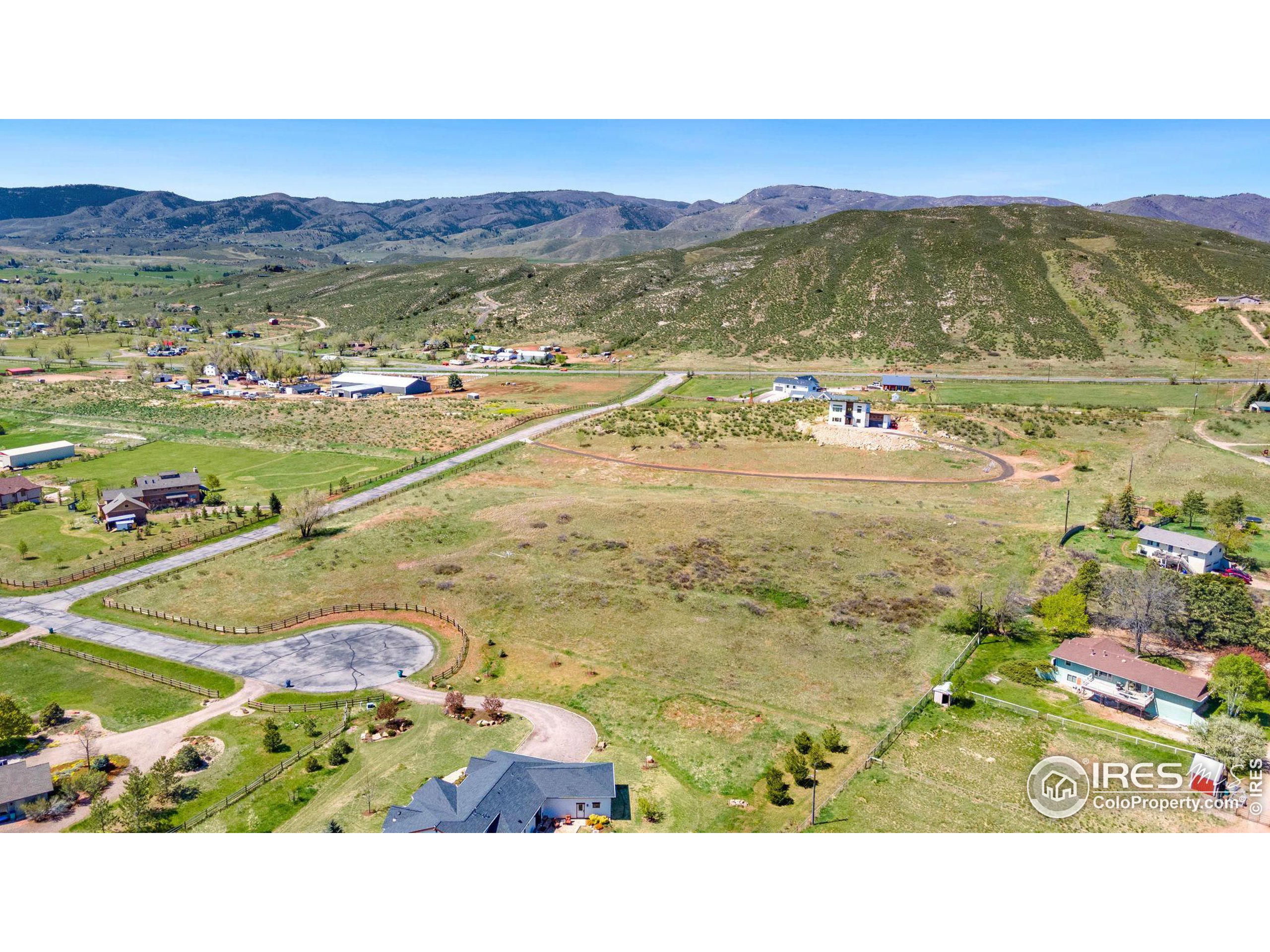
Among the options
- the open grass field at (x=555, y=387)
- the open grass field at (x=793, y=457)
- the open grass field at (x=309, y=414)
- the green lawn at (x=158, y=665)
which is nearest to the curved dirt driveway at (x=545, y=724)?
the green lawn at (x=158, y=665)

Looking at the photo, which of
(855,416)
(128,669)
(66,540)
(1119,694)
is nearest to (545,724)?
(128,669)

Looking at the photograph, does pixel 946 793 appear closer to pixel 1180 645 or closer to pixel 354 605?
pixel 1180 645

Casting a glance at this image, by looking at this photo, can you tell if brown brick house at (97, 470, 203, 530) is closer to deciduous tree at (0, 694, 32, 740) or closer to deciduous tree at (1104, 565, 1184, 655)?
deciduous tree at (0, 694, 32, 740)

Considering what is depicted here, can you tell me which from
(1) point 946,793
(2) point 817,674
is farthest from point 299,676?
(1) point 946,793

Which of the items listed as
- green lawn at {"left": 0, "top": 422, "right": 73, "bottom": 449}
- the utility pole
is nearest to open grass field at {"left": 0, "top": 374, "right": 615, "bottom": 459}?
green lawn at {"left": 0, "top": 422, "right": 73, "bottom": 449}

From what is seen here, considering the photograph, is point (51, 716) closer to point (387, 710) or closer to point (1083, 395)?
point (387, 710)
